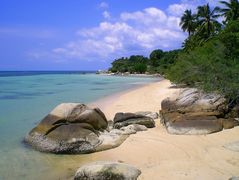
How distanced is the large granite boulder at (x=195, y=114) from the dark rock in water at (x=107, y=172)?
398cm

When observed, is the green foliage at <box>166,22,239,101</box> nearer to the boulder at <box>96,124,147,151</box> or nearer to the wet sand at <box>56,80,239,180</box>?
A: the wet sand at <box>56,80,239,180</box>

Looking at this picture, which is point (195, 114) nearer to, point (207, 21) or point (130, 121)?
point (130, 121)

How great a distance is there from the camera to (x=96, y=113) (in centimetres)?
1168

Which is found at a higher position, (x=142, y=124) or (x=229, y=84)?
(x=229, y=84)

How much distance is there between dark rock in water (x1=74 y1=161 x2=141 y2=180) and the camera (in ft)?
A: 22.8

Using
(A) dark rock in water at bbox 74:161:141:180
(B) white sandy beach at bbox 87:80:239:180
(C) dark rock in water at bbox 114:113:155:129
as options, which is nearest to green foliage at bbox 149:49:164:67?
(C) dark rock in water at bbox 114:113:155:129

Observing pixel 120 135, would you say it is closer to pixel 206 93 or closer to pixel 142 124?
pixel 142 124

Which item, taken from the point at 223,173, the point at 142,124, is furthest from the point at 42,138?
the point at 223,173

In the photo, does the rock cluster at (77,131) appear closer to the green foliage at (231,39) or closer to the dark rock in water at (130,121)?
the dark rock in water at (130,121)

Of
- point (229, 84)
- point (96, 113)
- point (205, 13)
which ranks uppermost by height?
point (205, 13)

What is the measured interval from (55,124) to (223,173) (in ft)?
18.9

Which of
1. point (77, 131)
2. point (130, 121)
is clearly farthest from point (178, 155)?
point (130, 121)

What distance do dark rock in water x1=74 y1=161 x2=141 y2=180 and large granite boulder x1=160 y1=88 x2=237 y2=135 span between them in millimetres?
3985

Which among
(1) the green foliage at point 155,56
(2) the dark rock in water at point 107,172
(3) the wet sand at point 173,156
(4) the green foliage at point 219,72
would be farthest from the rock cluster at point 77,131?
(1) the green foliage at point 155,56
